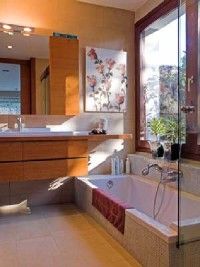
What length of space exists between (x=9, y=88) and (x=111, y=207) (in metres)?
1.62

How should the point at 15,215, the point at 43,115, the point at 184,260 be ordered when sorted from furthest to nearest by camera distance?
1. the point at 43,115
2. the point at 15,215
3. the point at 184,260

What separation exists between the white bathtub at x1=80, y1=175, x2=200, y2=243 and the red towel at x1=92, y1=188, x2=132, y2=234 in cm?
10

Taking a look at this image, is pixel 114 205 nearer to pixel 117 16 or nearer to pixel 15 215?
pixel 15 215

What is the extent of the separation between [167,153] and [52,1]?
206cm

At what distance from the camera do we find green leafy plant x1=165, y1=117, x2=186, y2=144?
2.29 m

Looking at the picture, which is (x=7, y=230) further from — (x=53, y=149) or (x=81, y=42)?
(x=81, y=42)

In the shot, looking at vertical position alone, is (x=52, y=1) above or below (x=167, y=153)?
above

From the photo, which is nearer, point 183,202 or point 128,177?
point 183,202

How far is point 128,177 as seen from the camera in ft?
9.71

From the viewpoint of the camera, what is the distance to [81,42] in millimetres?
3074

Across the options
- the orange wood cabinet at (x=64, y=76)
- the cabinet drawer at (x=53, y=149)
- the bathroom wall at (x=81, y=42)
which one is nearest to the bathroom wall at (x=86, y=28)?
the bathroom wall at (x=81, y=42)

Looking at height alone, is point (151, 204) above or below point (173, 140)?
below

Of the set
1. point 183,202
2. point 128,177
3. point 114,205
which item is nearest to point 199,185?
point 183,202

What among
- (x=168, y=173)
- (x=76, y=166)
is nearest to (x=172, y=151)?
(x=168, y=173)
